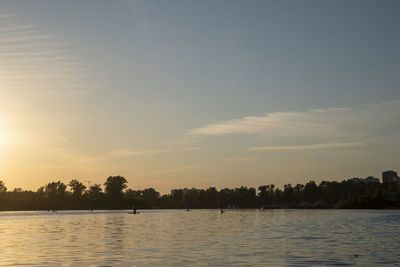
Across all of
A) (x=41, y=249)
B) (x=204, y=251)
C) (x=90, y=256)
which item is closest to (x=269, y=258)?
(x=204, y=251)

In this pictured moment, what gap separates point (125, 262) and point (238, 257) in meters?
9.77

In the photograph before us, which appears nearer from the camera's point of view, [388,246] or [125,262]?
[125,262]

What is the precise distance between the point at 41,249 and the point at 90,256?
948 cm

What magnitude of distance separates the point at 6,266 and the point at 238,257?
1891cm

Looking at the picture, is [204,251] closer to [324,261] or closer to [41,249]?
[324,261]

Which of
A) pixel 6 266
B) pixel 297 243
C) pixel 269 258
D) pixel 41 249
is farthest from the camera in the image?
pixel 297 243

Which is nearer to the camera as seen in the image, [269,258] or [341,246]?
[269,258]

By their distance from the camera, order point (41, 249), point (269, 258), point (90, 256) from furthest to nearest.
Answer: point (41, 249), point (90, 256), point (269, 258)

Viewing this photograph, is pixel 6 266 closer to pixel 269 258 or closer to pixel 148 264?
pixel 148 264

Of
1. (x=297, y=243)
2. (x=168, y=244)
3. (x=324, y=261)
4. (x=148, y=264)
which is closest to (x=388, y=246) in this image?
(x=297, y=243)

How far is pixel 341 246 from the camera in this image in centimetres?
5338

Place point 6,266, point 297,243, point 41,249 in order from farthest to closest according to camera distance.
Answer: point 297,243 < point 41,249 < point 6,266

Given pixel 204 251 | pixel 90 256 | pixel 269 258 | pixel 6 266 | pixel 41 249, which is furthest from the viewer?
pixel 41 249

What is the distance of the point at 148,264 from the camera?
39.9 meters
